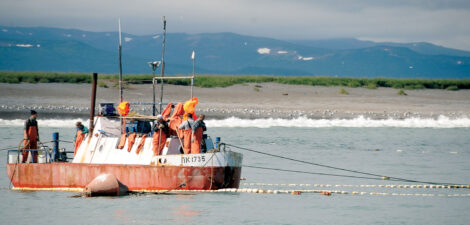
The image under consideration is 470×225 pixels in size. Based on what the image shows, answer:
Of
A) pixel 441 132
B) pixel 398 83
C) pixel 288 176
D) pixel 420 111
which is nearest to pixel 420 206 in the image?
pixel 288 176

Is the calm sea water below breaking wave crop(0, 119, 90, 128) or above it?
below

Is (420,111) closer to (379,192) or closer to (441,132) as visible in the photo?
(441,132)

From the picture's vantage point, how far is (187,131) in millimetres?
22094

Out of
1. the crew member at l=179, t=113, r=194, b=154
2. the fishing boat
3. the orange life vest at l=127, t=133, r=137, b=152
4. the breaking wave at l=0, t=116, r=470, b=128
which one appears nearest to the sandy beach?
the breaking wave at l=0, t=116, r=470, b=128

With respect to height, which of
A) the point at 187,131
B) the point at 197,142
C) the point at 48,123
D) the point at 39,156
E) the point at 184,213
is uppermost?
the point at 187,131

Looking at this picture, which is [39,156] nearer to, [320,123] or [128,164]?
[128,164]

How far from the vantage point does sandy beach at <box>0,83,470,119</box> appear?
53.4 meters

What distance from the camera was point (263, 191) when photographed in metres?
23.6

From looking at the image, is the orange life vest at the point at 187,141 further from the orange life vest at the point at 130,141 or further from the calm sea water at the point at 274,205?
the orange life vest at the point at 130,141

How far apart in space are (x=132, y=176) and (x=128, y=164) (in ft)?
1.88

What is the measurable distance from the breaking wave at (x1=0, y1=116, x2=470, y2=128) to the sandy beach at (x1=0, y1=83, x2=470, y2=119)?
1328 millimetres

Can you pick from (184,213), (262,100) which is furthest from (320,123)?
(184,213)

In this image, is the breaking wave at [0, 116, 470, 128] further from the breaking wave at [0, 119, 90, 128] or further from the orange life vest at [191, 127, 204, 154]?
the orange life vest at [191, 127, 204, 154]

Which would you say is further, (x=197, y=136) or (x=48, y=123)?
(x=48, y=123)
